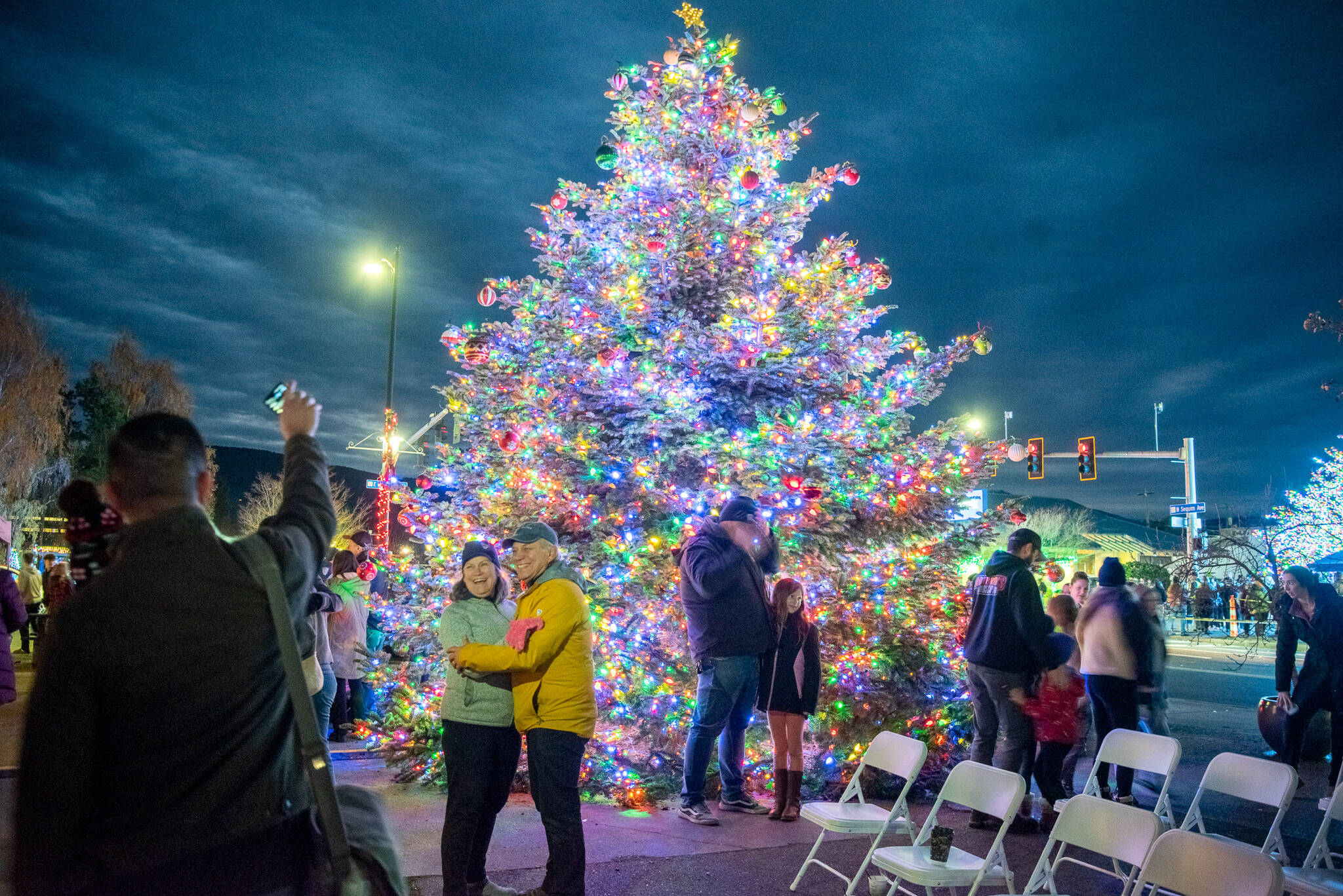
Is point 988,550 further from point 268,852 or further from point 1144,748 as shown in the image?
point 268,852

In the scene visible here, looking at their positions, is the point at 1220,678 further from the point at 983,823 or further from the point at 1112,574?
the point at 983,823

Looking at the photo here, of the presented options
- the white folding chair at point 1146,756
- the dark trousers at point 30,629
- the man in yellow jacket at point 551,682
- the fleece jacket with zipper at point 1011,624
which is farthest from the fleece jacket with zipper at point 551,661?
the dark trousers at point 30,629

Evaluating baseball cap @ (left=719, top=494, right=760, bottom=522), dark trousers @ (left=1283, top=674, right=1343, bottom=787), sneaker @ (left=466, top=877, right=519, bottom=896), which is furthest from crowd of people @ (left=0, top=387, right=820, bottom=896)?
dark trousers @ (left=1283, top=674, right=1343, bottom=787)

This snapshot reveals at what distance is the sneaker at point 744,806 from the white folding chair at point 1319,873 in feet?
10.6

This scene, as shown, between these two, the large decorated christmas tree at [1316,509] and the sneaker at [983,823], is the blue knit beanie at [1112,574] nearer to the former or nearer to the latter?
the sneaker at [983,823]

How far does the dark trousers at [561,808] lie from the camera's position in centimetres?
414

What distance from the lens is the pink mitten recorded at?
4148mm

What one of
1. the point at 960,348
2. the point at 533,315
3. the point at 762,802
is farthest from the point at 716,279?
the point at 762,802

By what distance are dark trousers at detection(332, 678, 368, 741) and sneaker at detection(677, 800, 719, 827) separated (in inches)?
179

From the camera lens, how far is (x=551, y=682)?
4.23m

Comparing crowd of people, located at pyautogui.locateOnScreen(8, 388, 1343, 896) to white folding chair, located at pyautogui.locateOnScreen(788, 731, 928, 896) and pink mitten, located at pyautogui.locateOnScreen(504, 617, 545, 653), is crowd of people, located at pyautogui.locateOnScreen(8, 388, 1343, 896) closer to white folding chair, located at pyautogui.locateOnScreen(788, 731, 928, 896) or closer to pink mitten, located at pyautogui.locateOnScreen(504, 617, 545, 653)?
pink mitten, located at pyautogui.locateOnScreen(504, 617, 545, 653)

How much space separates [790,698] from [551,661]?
2.62 meters

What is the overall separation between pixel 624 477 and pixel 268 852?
5.33m

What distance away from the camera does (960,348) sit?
792 cm
